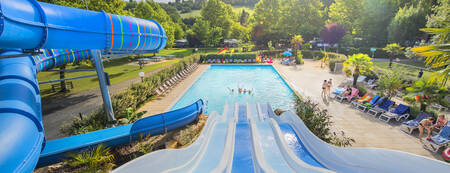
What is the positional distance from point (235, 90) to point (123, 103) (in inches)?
369

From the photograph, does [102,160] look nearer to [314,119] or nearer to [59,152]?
[59,152]

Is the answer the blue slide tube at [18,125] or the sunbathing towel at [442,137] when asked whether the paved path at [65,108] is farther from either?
the sunbathing towel at [442,137]

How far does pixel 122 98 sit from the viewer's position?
400 inches

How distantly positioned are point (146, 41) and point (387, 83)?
14178 millimetres

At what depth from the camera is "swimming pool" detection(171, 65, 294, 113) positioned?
45.3 feet

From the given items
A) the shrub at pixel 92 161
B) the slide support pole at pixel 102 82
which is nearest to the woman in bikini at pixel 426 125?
the shrub at pixel 92 161

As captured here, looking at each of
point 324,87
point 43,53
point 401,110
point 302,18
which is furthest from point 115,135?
point 302,18

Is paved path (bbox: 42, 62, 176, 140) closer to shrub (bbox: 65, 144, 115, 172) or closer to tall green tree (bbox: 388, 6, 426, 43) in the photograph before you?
shrub (bbox: 65, 144, 115, 172)

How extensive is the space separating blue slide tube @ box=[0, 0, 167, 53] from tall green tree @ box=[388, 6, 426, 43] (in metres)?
47.5

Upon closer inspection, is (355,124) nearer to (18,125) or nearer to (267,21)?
(18,125)

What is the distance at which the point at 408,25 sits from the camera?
35.0 m

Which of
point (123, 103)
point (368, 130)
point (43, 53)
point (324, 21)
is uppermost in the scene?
point (324, 21)

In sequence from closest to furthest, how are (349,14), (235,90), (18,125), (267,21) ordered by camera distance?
(18,125) → (235,90) → (349,14) → (267,21)

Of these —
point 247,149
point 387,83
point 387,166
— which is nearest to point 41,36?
point 247,149
